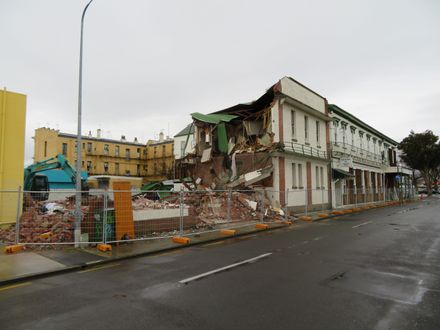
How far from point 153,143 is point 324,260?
5826 centimetres

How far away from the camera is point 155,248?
9.32 metres

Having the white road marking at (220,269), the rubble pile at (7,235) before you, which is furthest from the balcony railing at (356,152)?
the rubble pile at (7,235)

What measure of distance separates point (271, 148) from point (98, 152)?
44.3 meters

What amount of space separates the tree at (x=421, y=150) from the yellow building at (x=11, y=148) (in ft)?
192

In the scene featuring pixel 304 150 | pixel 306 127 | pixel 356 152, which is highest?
pixel 306 127

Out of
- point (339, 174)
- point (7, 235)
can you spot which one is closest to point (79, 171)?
point (7, 235)

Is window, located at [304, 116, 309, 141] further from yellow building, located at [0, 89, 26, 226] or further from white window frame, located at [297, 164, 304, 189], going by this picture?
yellow building, located at [0, 89, 26, 226]

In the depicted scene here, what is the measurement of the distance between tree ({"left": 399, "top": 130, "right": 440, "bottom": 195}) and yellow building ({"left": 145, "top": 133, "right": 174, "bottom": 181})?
144 ft

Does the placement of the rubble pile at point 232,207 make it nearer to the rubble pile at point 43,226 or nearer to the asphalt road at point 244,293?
the rubble pile at point 43,226

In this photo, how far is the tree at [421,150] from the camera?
2026 inches

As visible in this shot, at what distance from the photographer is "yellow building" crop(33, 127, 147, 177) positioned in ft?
163

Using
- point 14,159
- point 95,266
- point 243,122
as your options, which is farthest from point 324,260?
point 243,122

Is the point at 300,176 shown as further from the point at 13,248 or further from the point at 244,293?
the point at 13,248

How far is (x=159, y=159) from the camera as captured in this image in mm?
61312
